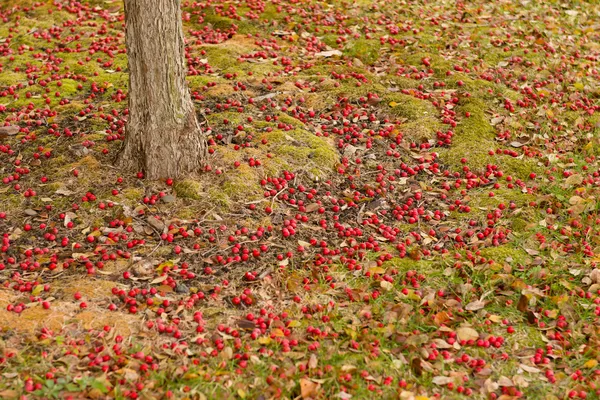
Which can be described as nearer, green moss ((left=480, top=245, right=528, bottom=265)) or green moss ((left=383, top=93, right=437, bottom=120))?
green moss ((left=480, top=245, right=528, bottom=265))

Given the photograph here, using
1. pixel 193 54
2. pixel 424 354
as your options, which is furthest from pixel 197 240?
pixel 193 54

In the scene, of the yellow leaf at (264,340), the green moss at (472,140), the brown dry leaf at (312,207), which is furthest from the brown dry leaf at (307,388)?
the green moss at (472,140)

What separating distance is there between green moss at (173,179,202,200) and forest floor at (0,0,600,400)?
0.02 meters

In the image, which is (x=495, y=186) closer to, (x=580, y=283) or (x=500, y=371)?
(x=580, y=283)

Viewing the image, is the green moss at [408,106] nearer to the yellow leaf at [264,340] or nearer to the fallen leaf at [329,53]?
the fallen leaf at [329,53]

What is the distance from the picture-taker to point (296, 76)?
884 centimetres

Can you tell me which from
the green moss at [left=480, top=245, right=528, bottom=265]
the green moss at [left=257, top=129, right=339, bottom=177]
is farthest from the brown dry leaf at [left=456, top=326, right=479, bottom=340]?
the green moss at [left=257, top=129, right=339, bottom=177]

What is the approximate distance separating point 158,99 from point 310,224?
2006 millimetres

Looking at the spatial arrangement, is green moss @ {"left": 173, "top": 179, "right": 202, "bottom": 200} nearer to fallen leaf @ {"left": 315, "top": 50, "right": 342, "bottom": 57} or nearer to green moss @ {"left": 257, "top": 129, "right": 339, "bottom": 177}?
green moss @ {"left": 257, "top": 129, "right": 339, "bottom": 177}

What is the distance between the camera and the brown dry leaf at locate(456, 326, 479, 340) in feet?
16.8

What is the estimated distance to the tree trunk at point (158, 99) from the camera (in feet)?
20.3

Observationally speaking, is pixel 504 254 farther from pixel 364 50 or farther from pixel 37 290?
pixel 364 50

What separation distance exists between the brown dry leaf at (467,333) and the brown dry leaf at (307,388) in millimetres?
1336

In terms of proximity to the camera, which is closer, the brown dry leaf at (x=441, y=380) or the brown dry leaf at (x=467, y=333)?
the brown dry leaf at (x=441, y=380)
